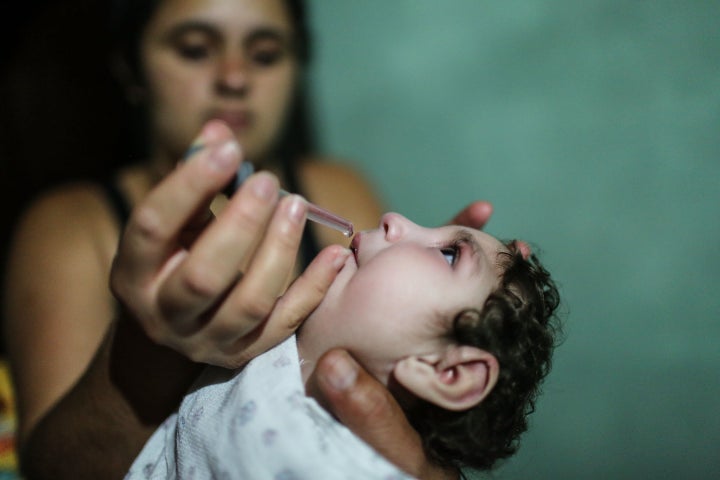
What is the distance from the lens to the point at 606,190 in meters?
1.35

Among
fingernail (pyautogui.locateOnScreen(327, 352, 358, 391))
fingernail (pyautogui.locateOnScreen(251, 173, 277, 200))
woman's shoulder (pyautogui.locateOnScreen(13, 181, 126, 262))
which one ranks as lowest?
woman's shoulder (pyautogui.locateOnScreen(13, 181, 126, 262))

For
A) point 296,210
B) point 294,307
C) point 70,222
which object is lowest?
point 70,222

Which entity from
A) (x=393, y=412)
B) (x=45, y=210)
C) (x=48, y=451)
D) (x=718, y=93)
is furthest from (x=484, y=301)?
(x=45, y=210)

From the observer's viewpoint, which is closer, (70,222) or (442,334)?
(442,334)

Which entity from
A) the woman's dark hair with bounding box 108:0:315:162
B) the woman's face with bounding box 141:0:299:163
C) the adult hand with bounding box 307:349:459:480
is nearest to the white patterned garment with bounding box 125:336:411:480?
the adult hand with bounding box 307:349:459:480

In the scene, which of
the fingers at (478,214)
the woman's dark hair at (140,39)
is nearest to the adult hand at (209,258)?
the fingers at (478,214)

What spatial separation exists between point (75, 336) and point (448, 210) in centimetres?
82

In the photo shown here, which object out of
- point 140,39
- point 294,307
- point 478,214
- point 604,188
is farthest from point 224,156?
point 604,188

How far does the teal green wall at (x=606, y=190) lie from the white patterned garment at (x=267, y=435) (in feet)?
2.28

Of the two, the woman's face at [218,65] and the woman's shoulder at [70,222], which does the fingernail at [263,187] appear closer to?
the woman's face at [218,65]

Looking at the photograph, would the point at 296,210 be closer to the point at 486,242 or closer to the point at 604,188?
the point at 486,242

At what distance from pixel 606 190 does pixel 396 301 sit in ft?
2.79

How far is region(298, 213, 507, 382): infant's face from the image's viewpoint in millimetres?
670

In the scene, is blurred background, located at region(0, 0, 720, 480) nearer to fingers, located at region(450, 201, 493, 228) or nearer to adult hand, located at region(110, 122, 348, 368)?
fingers, located at region(450, 201, 493, 228)
